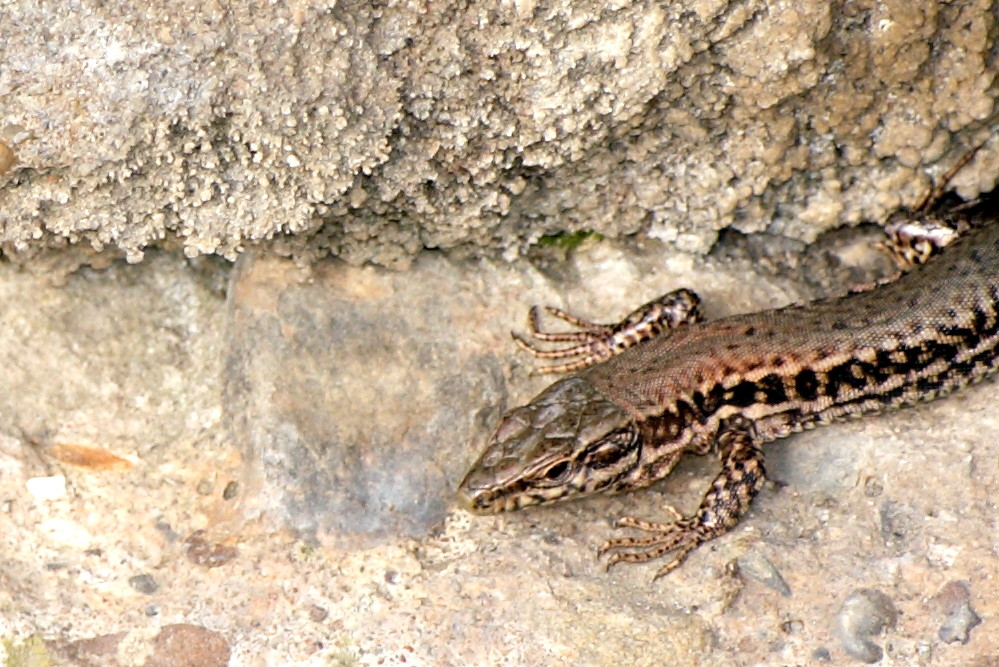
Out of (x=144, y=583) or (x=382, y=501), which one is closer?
(x=144, y=583)

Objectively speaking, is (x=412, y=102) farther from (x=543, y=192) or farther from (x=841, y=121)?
(x=841, y=121)

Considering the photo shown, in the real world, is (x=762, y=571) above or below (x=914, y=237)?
below

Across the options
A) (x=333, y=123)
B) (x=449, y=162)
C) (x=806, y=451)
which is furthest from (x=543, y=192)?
(x=806, y=451)

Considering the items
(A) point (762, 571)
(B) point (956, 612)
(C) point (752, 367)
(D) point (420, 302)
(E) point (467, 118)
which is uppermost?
(E) point (467, 118)

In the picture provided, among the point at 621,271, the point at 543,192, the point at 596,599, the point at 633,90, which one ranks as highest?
the point at 633,90

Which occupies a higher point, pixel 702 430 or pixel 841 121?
pixel 841 121

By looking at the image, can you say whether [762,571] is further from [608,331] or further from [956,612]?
[608,331]

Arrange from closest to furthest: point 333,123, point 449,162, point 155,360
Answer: point 333,123 → point 449,162 → point 155,360

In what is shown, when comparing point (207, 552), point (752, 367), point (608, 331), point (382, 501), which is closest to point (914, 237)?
point (752, 367)
